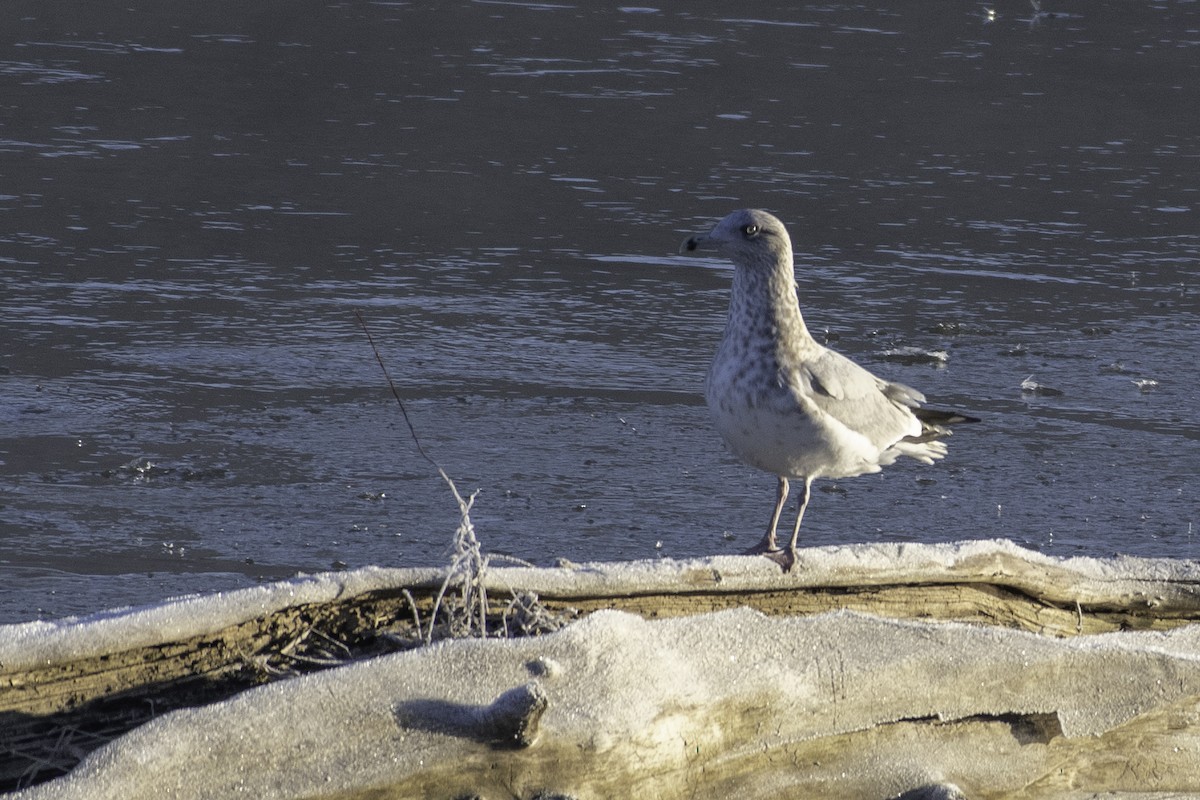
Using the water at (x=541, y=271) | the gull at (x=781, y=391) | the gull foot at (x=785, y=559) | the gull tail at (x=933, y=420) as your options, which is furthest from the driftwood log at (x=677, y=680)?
the water at (x=541, y=271)

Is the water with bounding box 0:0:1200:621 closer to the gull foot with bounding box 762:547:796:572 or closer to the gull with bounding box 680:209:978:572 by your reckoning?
the gull with bounding box 680:209:978:572

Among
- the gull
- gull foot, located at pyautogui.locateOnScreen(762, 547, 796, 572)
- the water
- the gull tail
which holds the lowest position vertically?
the water

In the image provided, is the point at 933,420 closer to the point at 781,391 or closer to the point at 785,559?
the point at 781,391

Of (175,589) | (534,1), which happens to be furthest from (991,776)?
A: (534,1)

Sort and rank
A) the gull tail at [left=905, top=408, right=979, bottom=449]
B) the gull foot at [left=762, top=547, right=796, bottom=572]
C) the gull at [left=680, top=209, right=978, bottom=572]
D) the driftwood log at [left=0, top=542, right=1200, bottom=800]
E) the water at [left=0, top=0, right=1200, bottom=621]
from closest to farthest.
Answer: the driftwood log at [left=0, top=542, right=1200, bottom=800] → the gull foot at [left=762, top=547, right=796, bottom=572] → the gull at [left=680, top=209, right=978, bottom=572] → the gull tail at [left=905, top=408, right=979, bottom=449] → the water at [left=0, top=0, right=1200, bottom=621]

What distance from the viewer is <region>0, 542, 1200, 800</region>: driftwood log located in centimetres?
304

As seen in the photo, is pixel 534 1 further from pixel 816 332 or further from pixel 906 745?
pixel 906 745

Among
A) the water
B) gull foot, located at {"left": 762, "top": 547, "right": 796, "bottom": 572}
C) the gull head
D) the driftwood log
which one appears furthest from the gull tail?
gull foot, located at {"left": 762, "top": 547, "right": 796, "bottom": 572}

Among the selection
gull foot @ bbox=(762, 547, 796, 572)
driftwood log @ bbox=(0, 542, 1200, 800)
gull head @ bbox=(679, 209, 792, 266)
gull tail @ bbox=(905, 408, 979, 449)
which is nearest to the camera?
driftwood log @ bbox=(0, 542, 1200, 800)

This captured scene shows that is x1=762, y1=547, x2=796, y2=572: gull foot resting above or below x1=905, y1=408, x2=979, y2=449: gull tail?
above

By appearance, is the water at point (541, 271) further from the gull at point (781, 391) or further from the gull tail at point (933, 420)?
the gull at point (781, 391)

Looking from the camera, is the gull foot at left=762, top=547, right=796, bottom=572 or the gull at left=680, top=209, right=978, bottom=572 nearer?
the gull foot at left=762, top=547, right=796, bottom=572

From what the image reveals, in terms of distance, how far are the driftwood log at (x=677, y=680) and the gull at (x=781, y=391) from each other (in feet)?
Result: 1.63

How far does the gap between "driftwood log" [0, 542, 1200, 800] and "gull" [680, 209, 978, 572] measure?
50 centimetres
